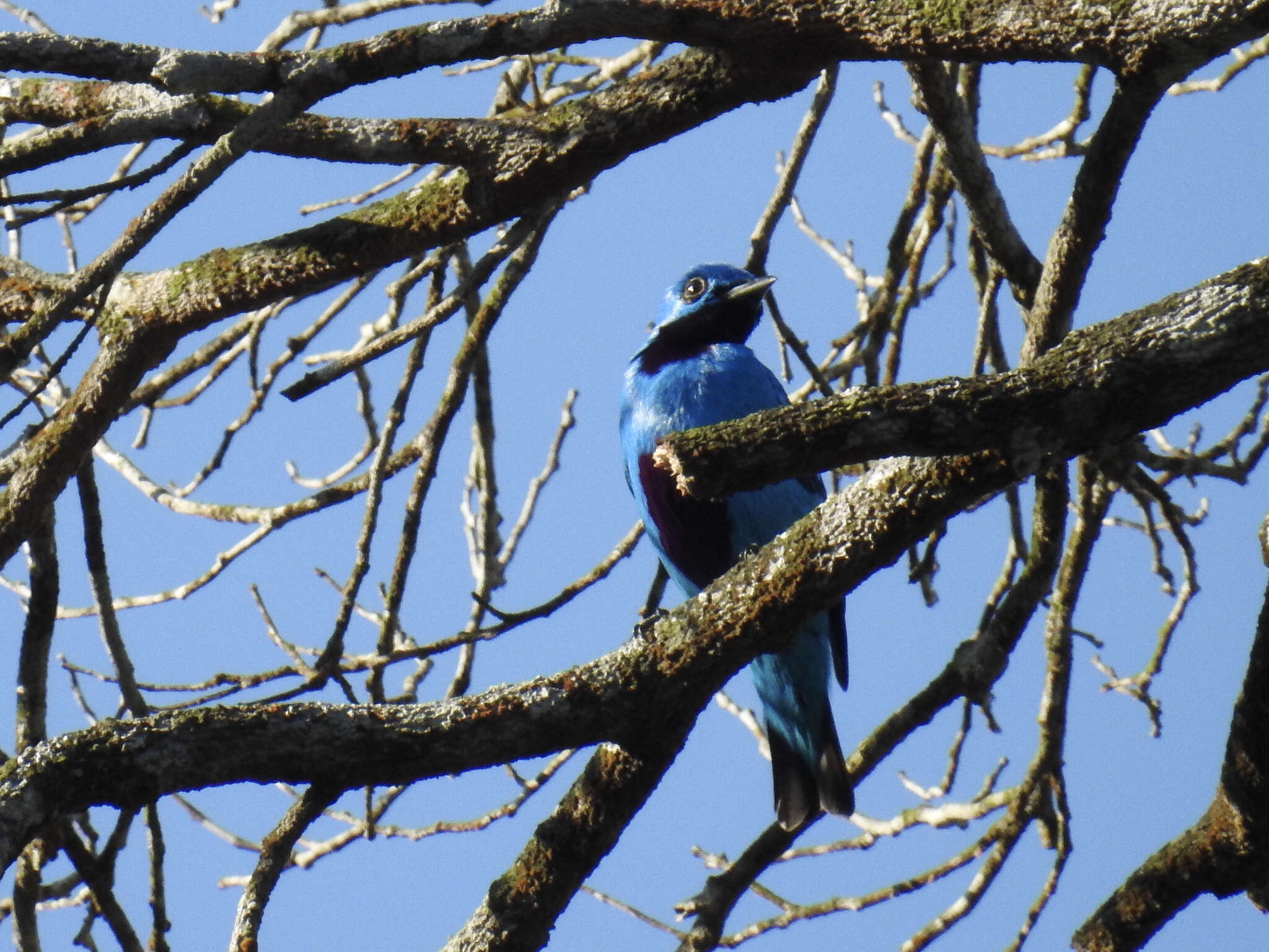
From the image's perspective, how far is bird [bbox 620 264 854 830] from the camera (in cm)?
463

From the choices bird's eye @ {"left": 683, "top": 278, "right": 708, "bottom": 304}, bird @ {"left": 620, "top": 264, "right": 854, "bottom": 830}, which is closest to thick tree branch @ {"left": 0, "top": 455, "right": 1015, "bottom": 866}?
bird @ {"left": 620, "top": 264, "right": 854, "bottom": 830}

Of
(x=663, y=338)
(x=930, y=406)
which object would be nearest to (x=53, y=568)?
(x=930, y=406)

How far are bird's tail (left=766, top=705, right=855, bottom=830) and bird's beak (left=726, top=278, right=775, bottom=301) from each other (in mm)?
1532

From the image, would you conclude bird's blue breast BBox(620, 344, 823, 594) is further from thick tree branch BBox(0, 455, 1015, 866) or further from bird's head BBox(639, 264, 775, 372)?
thick tree branch BBox(0, 455, 1015, 866)

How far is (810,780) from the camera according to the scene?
14.9 ft

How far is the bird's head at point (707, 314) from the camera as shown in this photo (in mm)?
5676

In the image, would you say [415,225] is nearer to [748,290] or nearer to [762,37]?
[762,37]

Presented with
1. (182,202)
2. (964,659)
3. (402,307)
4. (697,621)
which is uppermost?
(402,307)

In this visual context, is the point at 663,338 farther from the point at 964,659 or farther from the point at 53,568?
the point at 53,568

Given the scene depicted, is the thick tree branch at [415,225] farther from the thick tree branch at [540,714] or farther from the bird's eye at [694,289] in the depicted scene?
the bird's eye at [694,289]

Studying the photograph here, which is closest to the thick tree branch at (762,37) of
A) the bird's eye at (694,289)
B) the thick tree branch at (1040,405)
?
the thick tree branch at (1040,405)

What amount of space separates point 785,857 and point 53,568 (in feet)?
8.75

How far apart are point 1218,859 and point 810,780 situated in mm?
1638

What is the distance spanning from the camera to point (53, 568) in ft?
11.1
